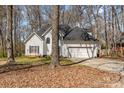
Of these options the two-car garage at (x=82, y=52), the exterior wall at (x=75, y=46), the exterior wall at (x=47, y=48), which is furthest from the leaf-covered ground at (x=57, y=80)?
the exterior wall at (x=47, y=48)

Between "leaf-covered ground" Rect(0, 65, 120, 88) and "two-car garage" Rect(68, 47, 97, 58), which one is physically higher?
"two-car garage" Rect(68, 47, 97, 58)

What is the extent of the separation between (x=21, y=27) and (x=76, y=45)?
2172 cm

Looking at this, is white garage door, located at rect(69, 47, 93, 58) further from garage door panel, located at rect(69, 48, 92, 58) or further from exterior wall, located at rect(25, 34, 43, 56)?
exterior wall, located at rect(25, 34, 43, 56)

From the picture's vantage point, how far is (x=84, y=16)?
51.1 m

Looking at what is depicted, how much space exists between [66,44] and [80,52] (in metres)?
2.28

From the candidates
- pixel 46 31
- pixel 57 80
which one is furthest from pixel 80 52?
pixel 57 80

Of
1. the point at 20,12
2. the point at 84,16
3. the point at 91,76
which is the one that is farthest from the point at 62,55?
the point at 91,76

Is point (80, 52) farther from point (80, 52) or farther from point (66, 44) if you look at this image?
point (66, 44)

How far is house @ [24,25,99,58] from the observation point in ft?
132

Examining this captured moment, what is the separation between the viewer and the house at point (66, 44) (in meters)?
40.2

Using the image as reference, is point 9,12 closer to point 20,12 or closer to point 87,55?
point 87,55

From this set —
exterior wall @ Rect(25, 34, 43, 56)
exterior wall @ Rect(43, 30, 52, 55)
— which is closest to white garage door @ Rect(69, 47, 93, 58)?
exterior wall @ Rect(43, 30, 52, 55)

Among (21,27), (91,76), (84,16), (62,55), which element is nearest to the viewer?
(91,76)

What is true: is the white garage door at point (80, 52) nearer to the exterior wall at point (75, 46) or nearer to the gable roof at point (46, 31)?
the exterior wall at point (75, 46)
